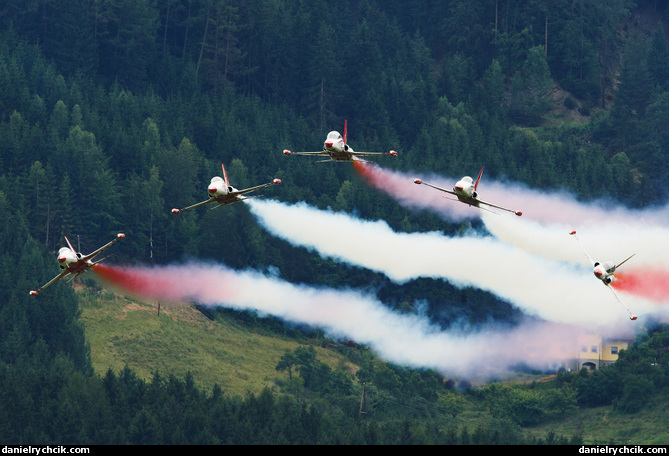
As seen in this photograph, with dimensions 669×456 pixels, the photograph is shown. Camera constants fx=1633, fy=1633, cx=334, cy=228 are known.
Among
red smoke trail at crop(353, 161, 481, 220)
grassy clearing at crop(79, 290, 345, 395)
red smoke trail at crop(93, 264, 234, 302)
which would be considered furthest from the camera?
red smoke trail at crop(353, 161, 481, 220)

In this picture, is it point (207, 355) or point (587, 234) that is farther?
point (207, 355)

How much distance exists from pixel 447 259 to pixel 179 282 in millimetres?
27190

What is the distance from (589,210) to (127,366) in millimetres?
49279

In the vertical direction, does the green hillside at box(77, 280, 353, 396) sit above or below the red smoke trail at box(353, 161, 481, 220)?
below

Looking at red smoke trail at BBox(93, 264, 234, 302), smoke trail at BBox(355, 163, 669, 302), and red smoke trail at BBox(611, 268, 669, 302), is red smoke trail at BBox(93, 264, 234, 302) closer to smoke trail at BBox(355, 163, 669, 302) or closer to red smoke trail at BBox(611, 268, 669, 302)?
smoke trail at BBox(355, 163, 669, 302)

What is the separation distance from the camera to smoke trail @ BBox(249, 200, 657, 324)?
513ft

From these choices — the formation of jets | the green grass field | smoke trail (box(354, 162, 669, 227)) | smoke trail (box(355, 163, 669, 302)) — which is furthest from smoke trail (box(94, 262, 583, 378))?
the formation of jets

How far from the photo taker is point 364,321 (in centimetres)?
17075

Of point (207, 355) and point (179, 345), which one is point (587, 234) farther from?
point (179, 345)

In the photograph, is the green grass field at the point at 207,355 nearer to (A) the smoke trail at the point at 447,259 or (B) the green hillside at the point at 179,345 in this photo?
(B) the green hillside at the point at 179,345

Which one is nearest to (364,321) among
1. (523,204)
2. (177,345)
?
A: (177,345)

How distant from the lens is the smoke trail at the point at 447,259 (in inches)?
6156

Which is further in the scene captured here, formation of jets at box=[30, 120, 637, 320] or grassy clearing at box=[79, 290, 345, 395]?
grassy clearing at box=[79, 290, 345, 395]

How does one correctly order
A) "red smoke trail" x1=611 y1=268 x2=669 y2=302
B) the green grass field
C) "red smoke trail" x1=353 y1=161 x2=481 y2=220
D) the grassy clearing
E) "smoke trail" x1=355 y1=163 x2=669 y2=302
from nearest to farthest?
"red smoke trail" x1=611 y1=268 x2=669 y2=302 → "smoke trail" x1=355 y1=163 x2=669 y2=302 → the green grass field → the grassy clearing → "red smoke trail" x1=353 y1=161 x2=481 y2=220
